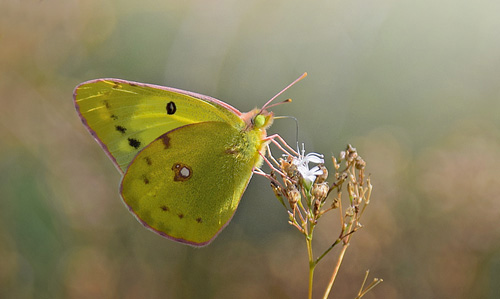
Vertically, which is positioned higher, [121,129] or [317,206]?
[317,206]

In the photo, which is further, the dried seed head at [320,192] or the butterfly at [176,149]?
the butterfly at [176,149]

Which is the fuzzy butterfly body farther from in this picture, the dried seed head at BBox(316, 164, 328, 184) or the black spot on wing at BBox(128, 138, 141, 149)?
the dried seed head at BBox(316, 164, 328, 184)

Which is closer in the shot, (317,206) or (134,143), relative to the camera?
(317,206)

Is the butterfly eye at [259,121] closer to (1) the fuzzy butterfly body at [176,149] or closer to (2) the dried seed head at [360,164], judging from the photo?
(1) the fuzzy butterfly body at [176,149]

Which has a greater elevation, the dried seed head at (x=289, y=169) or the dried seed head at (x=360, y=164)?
the dried seed head at (x=360, y=164)

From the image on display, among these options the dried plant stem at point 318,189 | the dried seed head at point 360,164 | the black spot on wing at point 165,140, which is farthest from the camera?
the black spot on wing at point 165,140

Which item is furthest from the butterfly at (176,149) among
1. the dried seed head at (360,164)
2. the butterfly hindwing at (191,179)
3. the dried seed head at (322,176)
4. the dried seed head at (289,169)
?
the dried seed head at (360,164)

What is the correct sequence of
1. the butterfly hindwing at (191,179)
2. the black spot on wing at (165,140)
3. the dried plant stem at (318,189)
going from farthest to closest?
the black spot on wing at (165,140), the butterfly hindwing at (191,179), the dried plant stem at (318,189)

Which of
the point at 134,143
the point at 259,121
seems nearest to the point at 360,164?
the point at 259,121

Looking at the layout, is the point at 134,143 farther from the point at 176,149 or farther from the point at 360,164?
the point at 360,164
